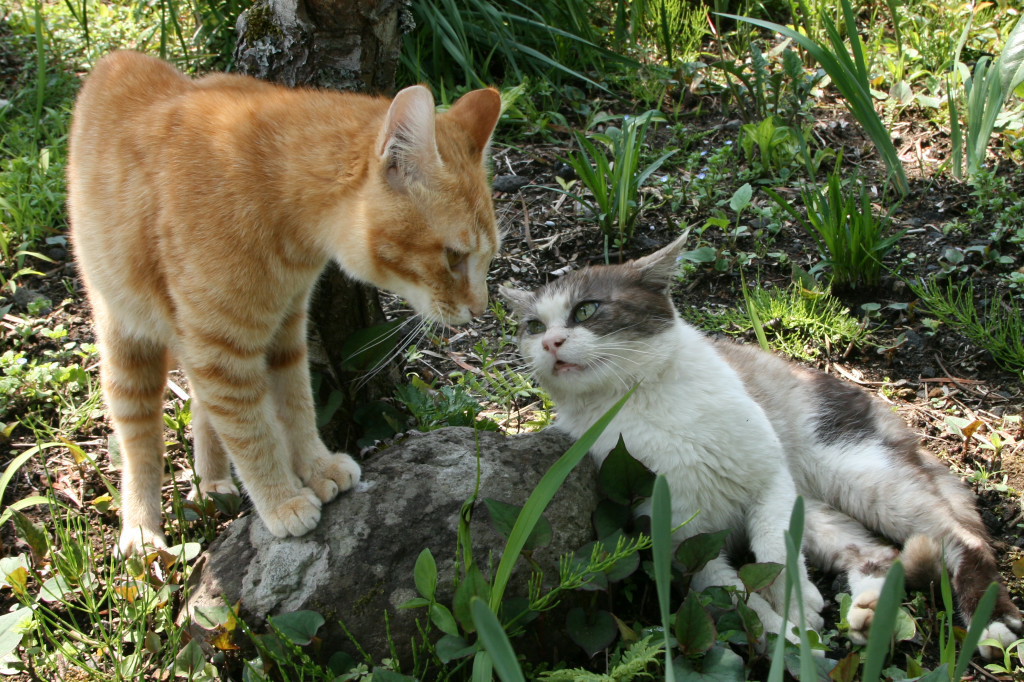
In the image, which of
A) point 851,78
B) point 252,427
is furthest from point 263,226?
point 851,78

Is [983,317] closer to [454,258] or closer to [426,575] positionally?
[454,258]

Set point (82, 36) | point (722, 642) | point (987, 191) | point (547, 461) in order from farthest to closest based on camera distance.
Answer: point (82, 36)
point (987, 191)
point (547, 461)
point (722, 642)

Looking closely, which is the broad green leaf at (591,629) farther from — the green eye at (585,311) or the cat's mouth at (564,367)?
the green eye at (585,311)

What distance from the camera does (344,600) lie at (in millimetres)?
2145

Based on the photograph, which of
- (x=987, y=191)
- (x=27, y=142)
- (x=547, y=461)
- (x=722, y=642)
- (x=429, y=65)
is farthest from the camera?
(x=429, y=65)

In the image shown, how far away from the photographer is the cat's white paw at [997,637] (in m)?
2.16

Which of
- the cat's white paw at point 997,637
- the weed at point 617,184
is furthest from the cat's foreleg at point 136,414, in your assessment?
the cat's white paw at point 997,637

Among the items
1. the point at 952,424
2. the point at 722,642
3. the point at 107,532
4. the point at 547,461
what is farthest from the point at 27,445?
the point at 952,424

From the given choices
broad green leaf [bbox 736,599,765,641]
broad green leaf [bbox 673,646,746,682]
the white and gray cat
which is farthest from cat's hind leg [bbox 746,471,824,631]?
broad green leaf [bbox 673,646,746,682]

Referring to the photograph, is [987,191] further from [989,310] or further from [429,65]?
[429,65]

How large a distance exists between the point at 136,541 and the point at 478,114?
1.61 meters

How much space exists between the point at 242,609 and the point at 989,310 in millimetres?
2929

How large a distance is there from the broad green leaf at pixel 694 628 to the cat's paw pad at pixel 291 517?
989mm

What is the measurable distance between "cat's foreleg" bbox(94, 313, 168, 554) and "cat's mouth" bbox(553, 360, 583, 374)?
1.24m
